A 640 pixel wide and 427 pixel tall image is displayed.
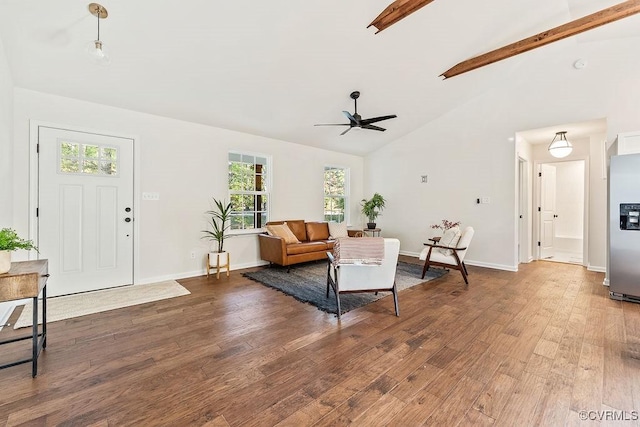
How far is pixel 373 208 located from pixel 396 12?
179 inches

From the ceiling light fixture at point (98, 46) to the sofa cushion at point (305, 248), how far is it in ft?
11.1

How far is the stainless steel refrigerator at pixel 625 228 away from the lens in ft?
11.0

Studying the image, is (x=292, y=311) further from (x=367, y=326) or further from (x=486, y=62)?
(x=486, y=62)

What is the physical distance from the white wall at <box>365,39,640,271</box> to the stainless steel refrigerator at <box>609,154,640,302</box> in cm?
97

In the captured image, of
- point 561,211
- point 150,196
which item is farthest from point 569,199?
point 150,196

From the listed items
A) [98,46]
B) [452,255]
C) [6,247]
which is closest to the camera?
[6,247]

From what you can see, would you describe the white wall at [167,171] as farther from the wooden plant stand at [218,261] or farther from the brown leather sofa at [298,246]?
the brown leather sofa at [298,246]

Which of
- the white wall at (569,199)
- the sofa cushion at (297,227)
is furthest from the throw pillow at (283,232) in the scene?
the white wall at (569,199)

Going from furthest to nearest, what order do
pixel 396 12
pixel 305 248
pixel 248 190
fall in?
pixel 248 190 → pixel 305 248 → pixel 396 12

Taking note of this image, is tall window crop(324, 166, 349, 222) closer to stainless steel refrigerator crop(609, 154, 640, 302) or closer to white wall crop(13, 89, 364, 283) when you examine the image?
white wall crop(13, 89, 364, 283)

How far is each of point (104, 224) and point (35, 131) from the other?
1324 millimetres

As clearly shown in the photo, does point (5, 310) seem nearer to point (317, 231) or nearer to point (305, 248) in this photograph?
point (305, 248)

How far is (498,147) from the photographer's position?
204 inches

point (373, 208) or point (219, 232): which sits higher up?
point (373, 208)
